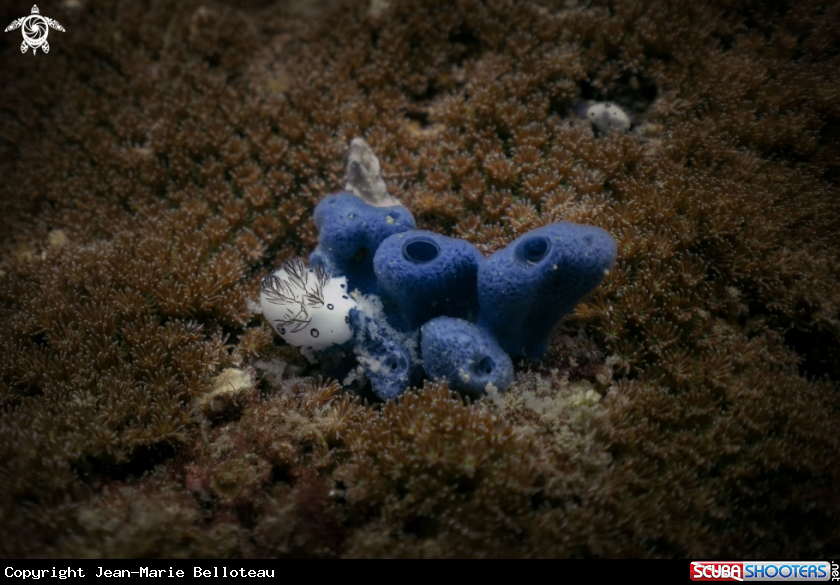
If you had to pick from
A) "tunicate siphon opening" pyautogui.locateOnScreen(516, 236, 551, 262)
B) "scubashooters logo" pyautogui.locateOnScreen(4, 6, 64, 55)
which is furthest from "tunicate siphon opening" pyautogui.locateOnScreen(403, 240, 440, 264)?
"scubashooters logo" pyautogui.locateOnScreen(4, 6, 64, 55)

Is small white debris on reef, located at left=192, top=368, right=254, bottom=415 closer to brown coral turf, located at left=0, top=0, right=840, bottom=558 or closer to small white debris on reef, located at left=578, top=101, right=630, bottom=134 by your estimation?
brown coral turf, located at left=0, top=0, right=840, bottom=558

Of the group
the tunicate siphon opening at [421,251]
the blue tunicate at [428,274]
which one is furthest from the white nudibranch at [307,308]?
the tunicate siphon opening at [421,251]

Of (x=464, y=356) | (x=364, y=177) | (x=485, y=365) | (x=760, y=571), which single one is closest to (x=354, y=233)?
(x=364, y=177)

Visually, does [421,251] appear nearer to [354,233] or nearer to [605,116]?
[354,233]

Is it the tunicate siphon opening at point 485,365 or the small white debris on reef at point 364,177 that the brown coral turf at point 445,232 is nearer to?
the tunicate siphon opening at point 485,365

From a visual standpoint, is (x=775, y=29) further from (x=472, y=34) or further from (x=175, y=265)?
(x=175, y=265)
